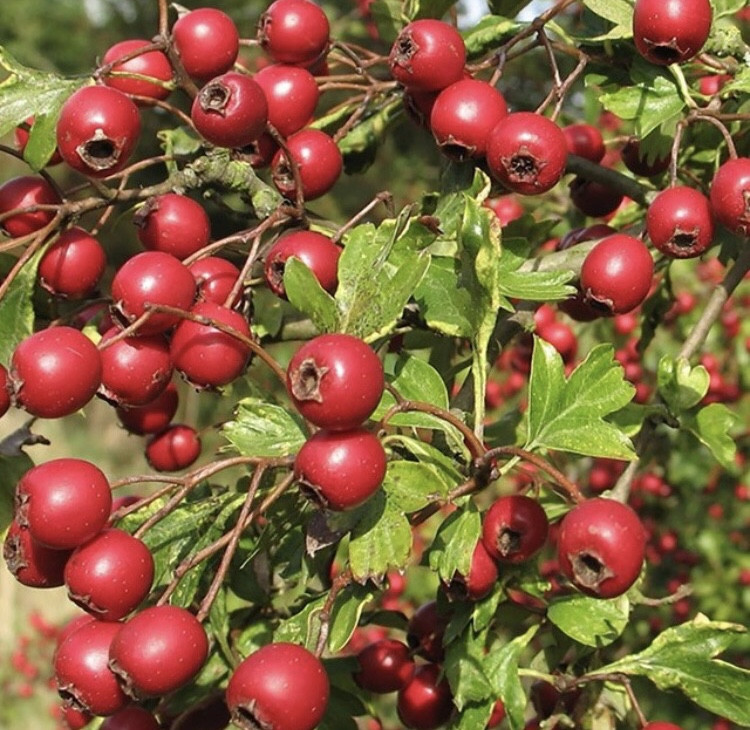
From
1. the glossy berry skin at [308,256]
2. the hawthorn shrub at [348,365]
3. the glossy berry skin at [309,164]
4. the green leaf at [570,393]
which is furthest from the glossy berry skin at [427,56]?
the green leaf at [570,393]

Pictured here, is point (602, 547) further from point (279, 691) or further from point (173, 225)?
point (173, 225)

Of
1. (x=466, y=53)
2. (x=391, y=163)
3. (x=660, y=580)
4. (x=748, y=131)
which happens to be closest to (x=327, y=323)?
(x=466, y=53)

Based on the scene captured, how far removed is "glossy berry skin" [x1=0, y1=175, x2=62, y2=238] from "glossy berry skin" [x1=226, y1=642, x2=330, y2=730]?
53 centimetres

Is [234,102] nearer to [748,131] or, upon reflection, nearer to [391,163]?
[748,131]

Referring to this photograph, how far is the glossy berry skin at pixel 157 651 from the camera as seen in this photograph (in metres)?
0.80

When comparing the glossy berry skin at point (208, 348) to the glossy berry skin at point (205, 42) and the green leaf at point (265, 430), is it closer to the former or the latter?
the green leaf at point (265, 430)

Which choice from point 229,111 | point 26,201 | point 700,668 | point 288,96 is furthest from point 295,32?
point 700,668

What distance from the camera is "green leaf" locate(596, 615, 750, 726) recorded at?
0.97m

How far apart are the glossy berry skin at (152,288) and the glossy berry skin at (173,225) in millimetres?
89

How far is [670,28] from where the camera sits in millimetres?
1032

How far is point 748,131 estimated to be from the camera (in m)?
1.23

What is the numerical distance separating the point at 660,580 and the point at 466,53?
7.45ft

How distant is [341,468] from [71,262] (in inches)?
17.3

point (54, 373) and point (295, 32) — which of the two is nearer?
point (54, 373)
